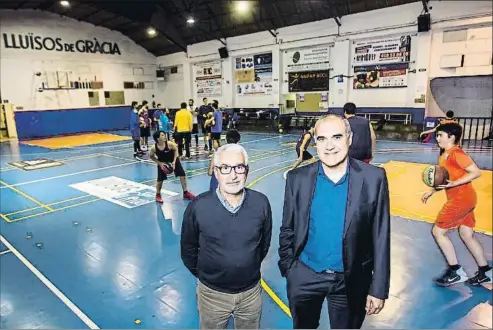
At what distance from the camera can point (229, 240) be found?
94.1 inches

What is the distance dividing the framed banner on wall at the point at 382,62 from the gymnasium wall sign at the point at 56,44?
17.0m

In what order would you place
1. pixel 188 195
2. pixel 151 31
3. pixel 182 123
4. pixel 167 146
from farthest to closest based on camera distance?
pixel 151 31 → pixel 182 123 → pixel 188 195 → pixel 167 146

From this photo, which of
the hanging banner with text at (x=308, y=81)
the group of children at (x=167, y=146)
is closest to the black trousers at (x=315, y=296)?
the group of children at (x=167, y=146)

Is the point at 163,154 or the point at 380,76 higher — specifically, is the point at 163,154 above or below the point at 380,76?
below

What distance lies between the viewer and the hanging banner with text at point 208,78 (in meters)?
24.0

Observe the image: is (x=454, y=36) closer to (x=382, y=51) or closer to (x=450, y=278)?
(x=382, y=51)

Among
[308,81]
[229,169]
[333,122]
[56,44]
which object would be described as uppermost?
[56,44]

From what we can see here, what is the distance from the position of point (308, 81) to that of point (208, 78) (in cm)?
800

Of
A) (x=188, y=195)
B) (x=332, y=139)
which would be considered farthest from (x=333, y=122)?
(x=188, y=195)

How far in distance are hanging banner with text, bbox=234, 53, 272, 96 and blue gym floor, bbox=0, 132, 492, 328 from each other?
546 inches

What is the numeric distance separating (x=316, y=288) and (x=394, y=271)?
2.61 metres

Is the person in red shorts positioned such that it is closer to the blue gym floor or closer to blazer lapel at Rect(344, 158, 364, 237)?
the blue gym floor

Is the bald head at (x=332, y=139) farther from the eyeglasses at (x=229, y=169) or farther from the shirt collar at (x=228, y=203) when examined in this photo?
the shirt collar at (x=228, y=203)

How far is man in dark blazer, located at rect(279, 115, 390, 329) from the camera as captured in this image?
215 centimetres
